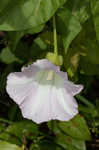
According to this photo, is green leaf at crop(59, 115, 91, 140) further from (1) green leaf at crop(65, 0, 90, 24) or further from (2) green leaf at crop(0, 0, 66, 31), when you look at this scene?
(2) green leaf at crop(0, 0, 66, 31)

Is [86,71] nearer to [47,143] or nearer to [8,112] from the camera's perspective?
[47,143]

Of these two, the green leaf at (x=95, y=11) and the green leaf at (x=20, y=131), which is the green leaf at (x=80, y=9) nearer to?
the green leaf at (x=95, y=11)

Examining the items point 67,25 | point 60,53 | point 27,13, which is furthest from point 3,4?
point 60,53

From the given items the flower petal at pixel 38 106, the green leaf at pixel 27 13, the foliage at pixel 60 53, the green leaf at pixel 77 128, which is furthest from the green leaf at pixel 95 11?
the green leaf at pixel 77 128

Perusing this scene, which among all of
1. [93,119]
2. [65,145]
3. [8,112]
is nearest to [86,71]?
[93,119]

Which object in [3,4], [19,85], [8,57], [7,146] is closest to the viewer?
[3,4]

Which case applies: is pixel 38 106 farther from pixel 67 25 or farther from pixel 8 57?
pixel 8 57
